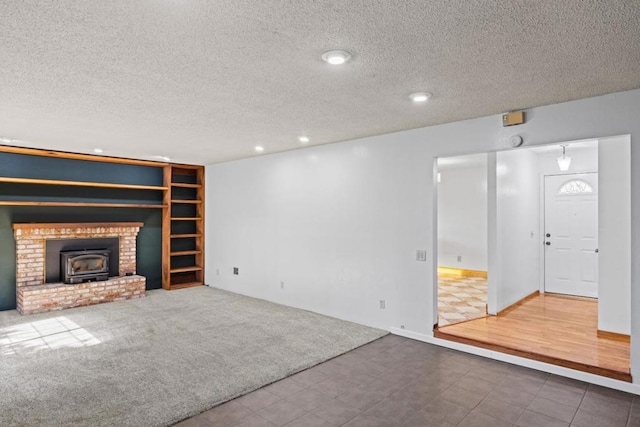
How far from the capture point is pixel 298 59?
96.2 inches

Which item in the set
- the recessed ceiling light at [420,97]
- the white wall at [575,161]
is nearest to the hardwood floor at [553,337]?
the white wall at [575,161]

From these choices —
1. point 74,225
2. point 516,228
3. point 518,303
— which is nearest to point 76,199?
point 74,225

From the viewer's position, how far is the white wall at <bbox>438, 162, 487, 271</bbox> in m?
8.43

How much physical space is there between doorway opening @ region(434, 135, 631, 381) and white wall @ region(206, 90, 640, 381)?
0.33 m

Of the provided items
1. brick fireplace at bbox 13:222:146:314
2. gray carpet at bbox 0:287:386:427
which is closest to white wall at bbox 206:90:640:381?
gray carpet at bbox 0:287:386:427

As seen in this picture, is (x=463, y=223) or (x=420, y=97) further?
(x=463, y=223)

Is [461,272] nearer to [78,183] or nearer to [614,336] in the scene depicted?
[614,336]

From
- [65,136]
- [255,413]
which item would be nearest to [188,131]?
[65,136]

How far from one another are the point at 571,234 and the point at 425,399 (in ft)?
16.0

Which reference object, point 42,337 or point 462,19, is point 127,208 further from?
point 462,19

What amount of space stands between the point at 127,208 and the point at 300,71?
5.70 m

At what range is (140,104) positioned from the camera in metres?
3.43

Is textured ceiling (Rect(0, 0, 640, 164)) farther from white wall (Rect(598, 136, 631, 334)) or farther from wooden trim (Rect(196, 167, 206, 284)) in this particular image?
wooden trim (Rect(196, 167, 206, 284))

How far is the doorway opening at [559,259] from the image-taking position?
393 cm
